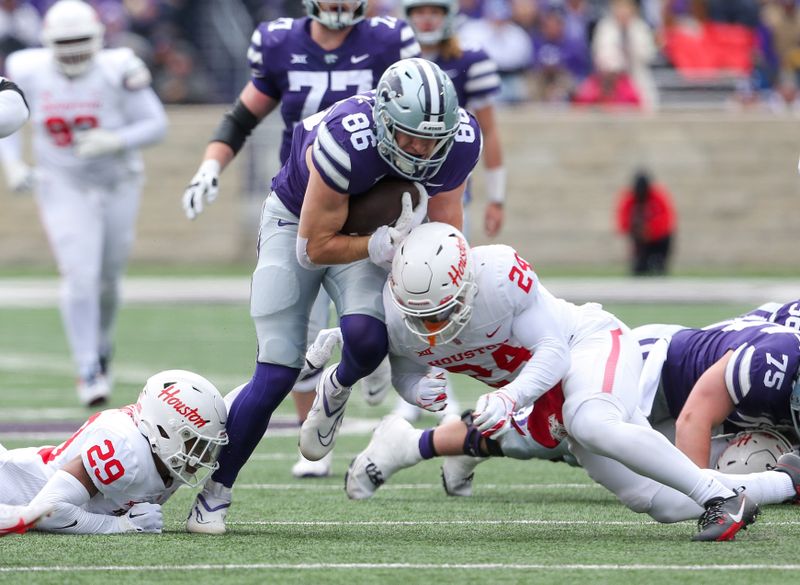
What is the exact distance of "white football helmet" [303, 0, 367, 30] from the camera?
19.8 ft

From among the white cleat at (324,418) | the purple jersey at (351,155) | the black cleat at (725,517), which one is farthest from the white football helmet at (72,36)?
the black cleat at (725,517)

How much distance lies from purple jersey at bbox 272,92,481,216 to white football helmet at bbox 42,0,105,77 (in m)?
3.87

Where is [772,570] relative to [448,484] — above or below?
above

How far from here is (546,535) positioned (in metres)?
4.75

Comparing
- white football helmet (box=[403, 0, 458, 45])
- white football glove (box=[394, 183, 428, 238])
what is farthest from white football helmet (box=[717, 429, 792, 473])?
white football helmet (box=[403, 0, 458, 45])

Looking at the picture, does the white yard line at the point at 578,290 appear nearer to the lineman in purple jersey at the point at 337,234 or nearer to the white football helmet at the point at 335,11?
the white football helmet at the point at 335,11

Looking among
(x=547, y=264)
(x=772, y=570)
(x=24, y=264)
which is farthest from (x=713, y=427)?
(x=24, y=264)

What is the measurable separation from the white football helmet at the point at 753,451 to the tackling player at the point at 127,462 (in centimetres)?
176

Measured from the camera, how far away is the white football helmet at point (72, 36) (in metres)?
8.59

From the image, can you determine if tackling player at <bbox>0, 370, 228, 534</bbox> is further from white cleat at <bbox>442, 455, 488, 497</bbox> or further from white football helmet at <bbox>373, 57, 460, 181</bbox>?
white cleat at <bbox>442, 455, 488, 497</bbox>

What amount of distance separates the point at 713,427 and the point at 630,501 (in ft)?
1.82


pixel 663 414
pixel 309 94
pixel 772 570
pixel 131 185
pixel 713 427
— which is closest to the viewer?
pixel 772 570

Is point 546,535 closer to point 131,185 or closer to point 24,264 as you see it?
point 131,185

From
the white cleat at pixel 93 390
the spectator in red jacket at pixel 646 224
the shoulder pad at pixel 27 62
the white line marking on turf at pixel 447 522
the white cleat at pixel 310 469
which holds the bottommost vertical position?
the spectator in red jacket at pixel 646 224
